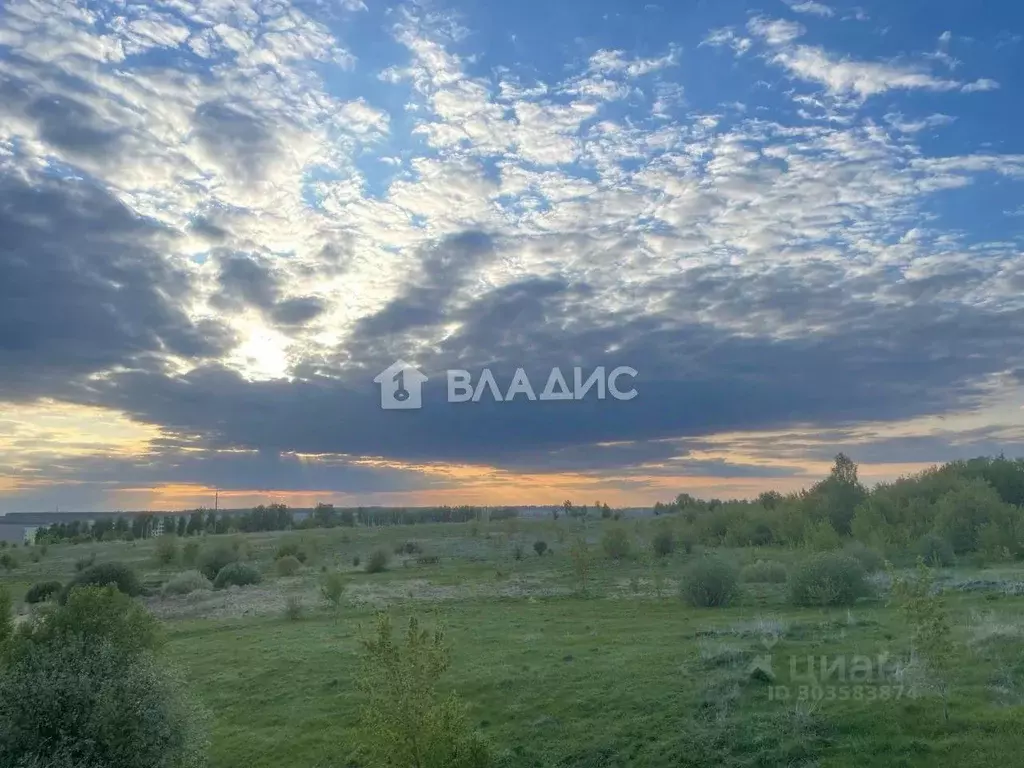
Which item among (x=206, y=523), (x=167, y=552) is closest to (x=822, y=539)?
(x=167, y=552)

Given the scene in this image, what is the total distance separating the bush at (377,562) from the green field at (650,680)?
89.3 feet

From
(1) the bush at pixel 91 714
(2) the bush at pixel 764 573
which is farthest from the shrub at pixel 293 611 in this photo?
(2) the bush at pixel 764 573

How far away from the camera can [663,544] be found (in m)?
79.6

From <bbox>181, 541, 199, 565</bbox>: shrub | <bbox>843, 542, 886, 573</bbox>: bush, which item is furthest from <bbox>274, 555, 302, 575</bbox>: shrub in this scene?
<bbox>843, 542, 886, 573</bbox>: bush

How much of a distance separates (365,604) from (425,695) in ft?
111

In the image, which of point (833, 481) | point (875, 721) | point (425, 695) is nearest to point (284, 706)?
point (425, 695)

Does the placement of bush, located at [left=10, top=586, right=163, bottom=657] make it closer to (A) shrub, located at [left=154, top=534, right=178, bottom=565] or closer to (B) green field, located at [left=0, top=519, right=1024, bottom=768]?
(B) green field, located at [left=0, top=519, right=1024, bottom=768]

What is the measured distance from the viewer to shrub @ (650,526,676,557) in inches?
3105

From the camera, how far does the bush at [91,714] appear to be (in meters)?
17.4

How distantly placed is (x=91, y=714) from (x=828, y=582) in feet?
107

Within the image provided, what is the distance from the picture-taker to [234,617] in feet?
158

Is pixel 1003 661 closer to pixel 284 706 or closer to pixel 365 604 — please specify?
pixel 284 706

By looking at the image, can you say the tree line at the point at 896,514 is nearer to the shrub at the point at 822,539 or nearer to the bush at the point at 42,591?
the shrub at the point at 822,539

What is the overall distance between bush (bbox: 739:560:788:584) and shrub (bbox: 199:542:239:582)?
1989 inches
